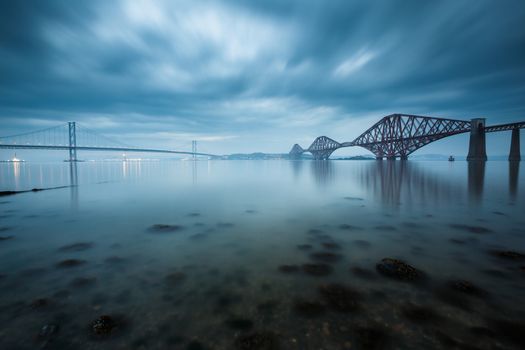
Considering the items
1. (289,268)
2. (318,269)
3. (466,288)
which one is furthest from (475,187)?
(289,268)

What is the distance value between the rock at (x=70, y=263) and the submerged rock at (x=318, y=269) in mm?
5368

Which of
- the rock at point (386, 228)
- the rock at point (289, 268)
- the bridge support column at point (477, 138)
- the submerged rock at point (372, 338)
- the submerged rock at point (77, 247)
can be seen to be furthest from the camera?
the bridge support column at point (477, 138)

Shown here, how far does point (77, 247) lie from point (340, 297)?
7.16 meters

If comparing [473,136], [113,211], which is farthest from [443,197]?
[473,136]

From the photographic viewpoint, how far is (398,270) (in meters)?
4.43

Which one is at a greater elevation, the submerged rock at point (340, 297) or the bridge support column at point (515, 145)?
the bridge support column at point (515, 145)

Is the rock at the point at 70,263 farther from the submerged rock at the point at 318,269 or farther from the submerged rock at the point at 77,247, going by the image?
the submerged rock at the point at 318,269

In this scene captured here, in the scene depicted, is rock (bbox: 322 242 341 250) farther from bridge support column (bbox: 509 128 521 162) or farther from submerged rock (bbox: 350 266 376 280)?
bridge support column (bbox: 509 128 521 162)

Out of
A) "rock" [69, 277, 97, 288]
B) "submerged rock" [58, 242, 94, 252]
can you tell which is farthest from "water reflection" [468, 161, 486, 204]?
"submerged rock" [58, 242, 94, 252]

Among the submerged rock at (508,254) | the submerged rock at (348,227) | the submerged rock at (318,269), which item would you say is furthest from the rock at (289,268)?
the submerged rock at (508,254)

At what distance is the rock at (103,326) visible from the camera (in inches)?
116

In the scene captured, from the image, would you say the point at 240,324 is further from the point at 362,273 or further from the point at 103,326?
the point at 362,273

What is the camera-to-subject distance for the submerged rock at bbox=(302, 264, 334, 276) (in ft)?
14.9

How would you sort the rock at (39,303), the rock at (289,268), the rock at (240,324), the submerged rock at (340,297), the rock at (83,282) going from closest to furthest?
1. the rock at (240,324)
2. the submerged rock at (340,297)
3. the rock at (39,303)
4. the rock at (83,282)
5. the rock at (289,268)
